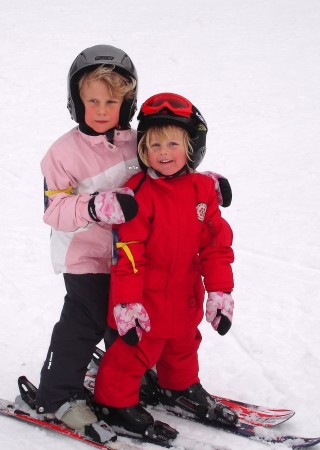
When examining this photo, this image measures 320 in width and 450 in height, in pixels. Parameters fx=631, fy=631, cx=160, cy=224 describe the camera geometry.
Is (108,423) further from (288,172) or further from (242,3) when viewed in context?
(242,3)

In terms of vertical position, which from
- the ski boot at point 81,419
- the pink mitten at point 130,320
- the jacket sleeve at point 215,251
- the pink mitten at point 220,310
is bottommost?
the ski boot at point 81,419

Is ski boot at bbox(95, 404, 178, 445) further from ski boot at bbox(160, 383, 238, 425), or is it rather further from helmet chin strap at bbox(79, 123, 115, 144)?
Answer: helmet chin strap at bbox(79, 123, 115, 144)

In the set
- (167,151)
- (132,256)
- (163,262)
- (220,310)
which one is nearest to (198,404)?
(220,310)

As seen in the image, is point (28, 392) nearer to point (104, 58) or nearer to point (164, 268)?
point (164, 268)

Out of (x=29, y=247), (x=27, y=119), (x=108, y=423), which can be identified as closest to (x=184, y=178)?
(x=108, y=423)

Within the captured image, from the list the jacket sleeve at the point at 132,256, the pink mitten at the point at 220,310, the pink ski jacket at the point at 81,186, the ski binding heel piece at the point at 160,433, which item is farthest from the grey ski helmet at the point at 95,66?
the ski binding heel piece at the point at 160,433

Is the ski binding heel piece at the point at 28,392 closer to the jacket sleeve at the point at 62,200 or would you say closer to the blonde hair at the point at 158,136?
the jacket sleeve at the point at 62,200

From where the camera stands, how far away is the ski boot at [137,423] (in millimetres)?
3418

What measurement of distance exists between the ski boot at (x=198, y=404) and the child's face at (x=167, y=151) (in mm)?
1367

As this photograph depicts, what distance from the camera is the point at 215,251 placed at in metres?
3.41

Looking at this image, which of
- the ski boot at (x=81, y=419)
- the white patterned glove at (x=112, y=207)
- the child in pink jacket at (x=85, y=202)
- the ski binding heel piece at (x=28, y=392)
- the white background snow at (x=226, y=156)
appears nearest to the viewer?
the white patterned glove at (x=112, y=207)

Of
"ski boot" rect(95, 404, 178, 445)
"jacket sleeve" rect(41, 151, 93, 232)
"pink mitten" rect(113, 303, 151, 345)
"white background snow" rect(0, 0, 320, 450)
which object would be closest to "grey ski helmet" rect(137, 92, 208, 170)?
"jacket sleeve" rect(41, 151, 93, 232)

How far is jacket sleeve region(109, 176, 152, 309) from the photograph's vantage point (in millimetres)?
3166

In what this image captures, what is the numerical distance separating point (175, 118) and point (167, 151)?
6.6 inches
